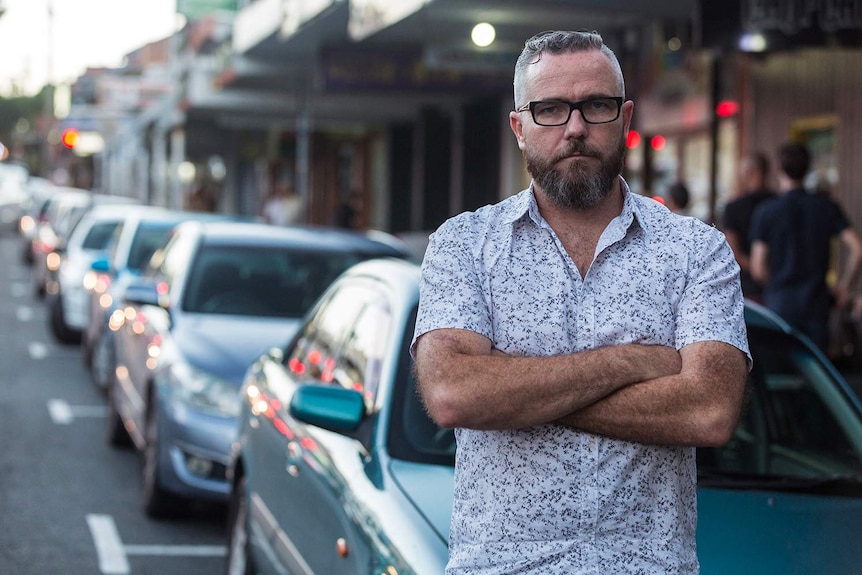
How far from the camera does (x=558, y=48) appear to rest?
2932mm

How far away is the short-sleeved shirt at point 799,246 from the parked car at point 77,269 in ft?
30.7

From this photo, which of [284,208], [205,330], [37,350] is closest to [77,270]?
[37,350]

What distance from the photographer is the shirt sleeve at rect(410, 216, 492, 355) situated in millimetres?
2883

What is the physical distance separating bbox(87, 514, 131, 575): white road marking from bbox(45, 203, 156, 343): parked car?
342 inches

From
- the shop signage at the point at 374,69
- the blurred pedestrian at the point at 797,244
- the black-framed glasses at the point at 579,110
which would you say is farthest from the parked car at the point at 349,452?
the shop signage at the point at 374,69

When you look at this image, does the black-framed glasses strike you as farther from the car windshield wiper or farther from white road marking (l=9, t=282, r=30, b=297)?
white road marking (l=9, t=282, r=30, b=297)

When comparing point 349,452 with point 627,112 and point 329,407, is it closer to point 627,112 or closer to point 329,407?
point 329,407

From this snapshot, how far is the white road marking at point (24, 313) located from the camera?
21281 millimetres

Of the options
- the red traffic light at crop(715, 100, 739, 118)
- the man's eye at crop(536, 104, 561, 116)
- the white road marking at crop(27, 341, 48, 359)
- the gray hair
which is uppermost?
the gray hair

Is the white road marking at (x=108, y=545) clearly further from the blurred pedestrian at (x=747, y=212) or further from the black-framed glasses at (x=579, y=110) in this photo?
the black-framed glasses at (x=579, y=110)

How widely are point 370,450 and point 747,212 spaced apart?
615cm

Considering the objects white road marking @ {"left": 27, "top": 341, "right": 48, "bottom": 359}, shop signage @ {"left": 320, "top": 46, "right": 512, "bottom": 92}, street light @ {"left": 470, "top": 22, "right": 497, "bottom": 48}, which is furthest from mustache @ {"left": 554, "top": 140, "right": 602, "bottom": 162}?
shop signage @ {"left": 320, "top": 46, "right": 512, "bottom": 92}

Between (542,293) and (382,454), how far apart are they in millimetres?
1590

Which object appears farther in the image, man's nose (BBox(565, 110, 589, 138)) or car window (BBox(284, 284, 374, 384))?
car window (BBox(284, 284, 374, 384))
